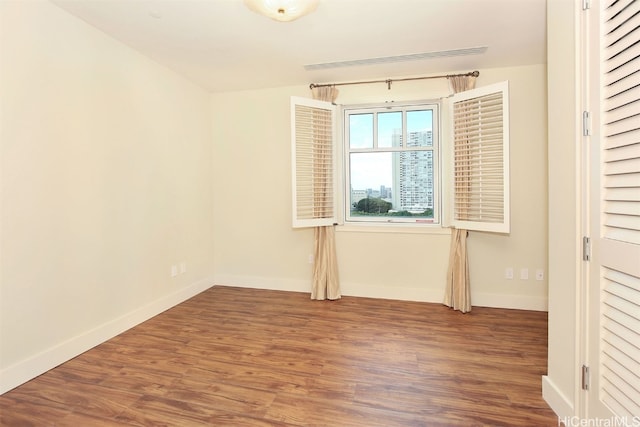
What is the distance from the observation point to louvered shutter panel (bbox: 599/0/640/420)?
1.15 meters

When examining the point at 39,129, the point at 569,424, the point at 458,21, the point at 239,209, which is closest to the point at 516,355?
the point at 569,424

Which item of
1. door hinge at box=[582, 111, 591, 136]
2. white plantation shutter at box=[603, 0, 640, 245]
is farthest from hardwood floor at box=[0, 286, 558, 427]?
door hinge at box=[582, 111, 591, 136]

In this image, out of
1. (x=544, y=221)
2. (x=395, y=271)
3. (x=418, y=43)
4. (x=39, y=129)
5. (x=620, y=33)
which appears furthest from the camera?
(x=395, y=271)

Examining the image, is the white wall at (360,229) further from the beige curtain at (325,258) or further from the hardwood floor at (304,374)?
the hardwood floor at (304,374)

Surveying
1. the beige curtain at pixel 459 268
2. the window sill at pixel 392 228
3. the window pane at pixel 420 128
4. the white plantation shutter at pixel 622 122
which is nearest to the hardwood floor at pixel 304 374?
the beige curtain at pixel 459 268

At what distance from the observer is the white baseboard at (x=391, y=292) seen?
127 inches

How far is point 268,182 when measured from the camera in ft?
12.8

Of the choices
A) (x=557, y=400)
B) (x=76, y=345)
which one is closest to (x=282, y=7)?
(x=557, y=400)

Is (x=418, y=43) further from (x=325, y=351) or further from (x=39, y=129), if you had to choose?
(x=39, y=129)

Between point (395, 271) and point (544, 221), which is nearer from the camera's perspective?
point (544, 221)

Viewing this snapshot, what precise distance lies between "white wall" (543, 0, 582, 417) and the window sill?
173cm

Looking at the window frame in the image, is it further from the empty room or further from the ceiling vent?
the ceiling vent

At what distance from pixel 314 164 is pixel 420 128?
1.39m

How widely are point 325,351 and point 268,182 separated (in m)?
2.29
